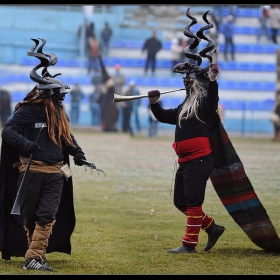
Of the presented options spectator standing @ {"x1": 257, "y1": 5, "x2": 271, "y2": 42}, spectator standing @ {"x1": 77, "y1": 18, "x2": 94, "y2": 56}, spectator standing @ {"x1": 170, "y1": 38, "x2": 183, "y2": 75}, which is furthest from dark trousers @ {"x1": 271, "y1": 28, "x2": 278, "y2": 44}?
spectator standing @ {"x1": 77, "y1": 18, "x2": 94, "y2": 56}

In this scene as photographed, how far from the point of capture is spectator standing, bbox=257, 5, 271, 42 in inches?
1357

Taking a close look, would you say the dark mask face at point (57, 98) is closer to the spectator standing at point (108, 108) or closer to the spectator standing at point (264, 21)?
the spectator standing at point (108, 108)

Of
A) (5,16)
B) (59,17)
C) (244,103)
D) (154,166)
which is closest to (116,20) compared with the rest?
(59,17)

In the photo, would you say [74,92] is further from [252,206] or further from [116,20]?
[252,206]

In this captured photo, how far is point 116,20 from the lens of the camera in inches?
1468

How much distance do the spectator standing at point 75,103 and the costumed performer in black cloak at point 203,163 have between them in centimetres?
2127

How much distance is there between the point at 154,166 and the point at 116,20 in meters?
21.4

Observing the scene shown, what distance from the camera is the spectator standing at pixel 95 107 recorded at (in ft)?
96.5

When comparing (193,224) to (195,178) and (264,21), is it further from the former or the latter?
(264,21)

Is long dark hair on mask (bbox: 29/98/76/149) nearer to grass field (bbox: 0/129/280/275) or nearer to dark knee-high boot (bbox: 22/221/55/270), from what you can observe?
dark knee-high boot (bbox: 22/221/55/270)

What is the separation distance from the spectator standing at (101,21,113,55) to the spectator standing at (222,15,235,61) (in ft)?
18.6

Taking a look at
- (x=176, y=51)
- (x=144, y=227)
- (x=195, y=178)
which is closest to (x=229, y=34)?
(x=176, y=51)

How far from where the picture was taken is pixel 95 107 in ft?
97.2

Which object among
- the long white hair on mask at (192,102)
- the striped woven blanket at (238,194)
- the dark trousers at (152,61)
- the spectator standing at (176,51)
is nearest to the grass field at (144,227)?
the striped woven blanket at (238,194)
